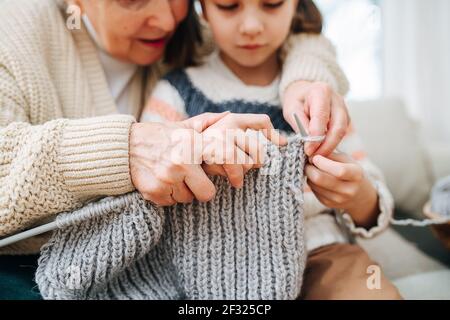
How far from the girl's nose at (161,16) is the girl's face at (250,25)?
0.09 m

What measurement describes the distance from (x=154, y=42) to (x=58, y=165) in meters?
0.40

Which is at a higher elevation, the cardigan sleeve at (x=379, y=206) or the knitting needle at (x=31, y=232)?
the knitting needle at (x=31, y=232)

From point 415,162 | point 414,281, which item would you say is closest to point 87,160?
point 414,281

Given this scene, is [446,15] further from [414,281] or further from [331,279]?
[331,279]

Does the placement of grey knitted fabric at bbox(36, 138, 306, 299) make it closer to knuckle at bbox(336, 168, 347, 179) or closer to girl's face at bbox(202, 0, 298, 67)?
knuckle at bbox(336, 168, 347, 179)

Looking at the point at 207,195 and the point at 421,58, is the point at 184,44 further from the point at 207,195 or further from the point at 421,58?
the point at 421,58

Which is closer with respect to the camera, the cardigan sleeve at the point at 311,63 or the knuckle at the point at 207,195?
the knuckle at the point at 207,195

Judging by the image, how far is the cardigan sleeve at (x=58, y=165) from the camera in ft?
2.03

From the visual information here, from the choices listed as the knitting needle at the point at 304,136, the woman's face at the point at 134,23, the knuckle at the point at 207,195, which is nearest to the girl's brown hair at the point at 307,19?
the woman's face at the point at 134,23

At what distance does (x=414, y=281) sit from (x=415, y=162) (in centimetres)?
81

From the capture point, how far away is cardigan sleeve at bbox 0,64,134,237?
0.62 meters

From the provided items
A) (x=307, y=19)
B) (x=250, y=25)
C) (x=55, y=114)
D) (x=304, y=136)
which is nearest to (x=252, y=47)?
(x=250, y=25)

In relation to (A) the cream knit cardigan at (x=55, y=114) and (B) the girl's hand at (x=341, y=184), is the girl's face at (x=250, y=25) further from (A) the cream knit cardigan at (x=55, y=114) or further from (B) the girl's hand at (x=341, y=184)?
(B) the girl's hand at (x=341, y=184)
